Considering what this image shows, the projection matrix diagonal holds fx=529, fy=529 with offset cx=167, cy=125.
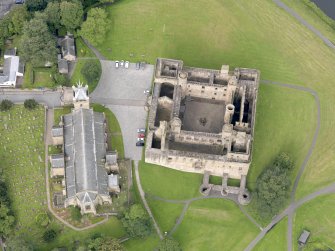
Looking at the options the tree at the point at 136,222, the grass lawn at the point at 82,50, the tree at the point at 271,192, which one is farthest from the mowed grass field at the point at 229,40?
the tree at the point at 136,222

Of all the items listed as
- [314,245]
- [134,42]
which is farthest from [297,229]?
[134,42]

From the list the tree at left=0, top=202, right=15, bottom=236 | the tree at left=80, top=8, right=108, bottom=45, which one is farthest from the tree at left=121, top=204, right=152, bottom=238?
the tree at left=80, top=8, right=108, bottom=45

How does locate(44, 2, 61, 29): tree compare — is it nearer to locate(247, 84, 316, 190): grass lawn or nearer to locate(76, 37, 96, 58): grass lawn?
locate(76, 37, 96, 58): grass lawn

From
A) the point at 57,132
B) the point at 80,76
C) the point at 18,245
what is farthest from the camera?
the point at 80,76

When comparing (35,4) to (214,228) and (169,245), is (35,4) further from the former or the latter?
(214,228)

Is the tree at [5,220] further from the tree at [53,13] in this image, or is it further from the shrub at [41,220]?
the tree at [53,13]

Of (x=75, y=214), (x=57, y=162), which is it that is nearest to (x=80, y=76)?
(x=57, y=162)

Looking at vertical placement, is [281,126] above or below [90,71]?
below
